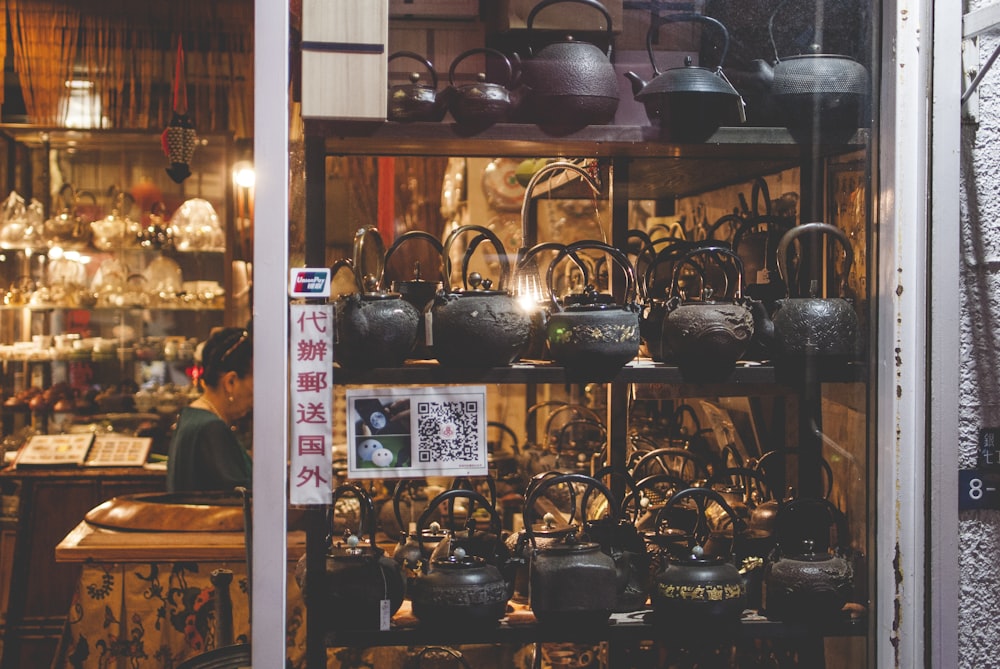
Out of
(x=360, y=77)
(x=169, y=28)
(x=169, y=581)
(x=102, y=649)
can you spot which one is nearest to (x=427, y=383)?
(x=360, y=77)

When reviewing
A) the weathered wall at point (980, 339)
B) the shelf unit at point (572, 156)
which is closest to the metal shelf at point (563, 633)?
the shelf unit at point (572, 156)

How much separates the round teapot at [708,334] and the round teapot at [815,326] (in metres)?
0.08

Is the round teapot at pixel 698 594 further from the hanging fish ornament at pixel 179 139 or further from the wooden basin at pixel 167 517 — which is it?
the hanging fish ornament at pixel 179 139

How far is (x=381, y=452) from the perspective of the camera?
212 centimetres

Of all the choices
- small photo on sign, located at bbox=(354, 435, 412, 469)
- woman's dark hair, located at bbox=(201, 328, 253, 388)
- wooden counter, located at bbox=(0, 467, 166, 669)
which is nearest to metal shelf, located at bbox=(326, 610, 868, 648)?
small photo on sign, located at bbox=(354, 435, 412, 469)

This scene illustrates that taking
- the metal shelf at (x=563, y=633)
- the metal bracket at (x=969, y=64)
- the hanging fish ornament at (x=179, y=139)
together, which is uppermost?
the hanging fish ornament at (x=179, y=139)

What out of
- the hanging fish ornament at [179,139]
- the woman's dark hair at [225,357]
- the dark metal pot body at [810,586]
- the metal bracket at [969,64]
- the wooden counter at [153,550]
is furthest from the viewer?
the hanging fish ornament at [179,139]

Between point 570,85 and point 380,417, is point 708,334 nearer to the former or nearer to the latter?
point 570,85

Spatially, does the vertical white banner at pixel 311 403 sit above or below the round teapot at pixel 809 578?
above

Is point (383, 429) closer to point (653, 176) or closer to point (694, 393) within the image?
point (694, 393)

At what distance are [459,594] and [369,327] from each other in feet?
2.04

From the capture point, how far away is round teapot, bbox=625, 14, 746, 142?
7.11ft

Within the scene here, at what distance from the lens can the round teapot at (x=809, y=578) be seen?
85.7 inches

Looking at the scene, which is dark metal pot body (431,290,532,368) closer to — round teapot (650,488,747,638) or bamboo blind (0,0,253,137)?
round teapot (650,488,747,638)
